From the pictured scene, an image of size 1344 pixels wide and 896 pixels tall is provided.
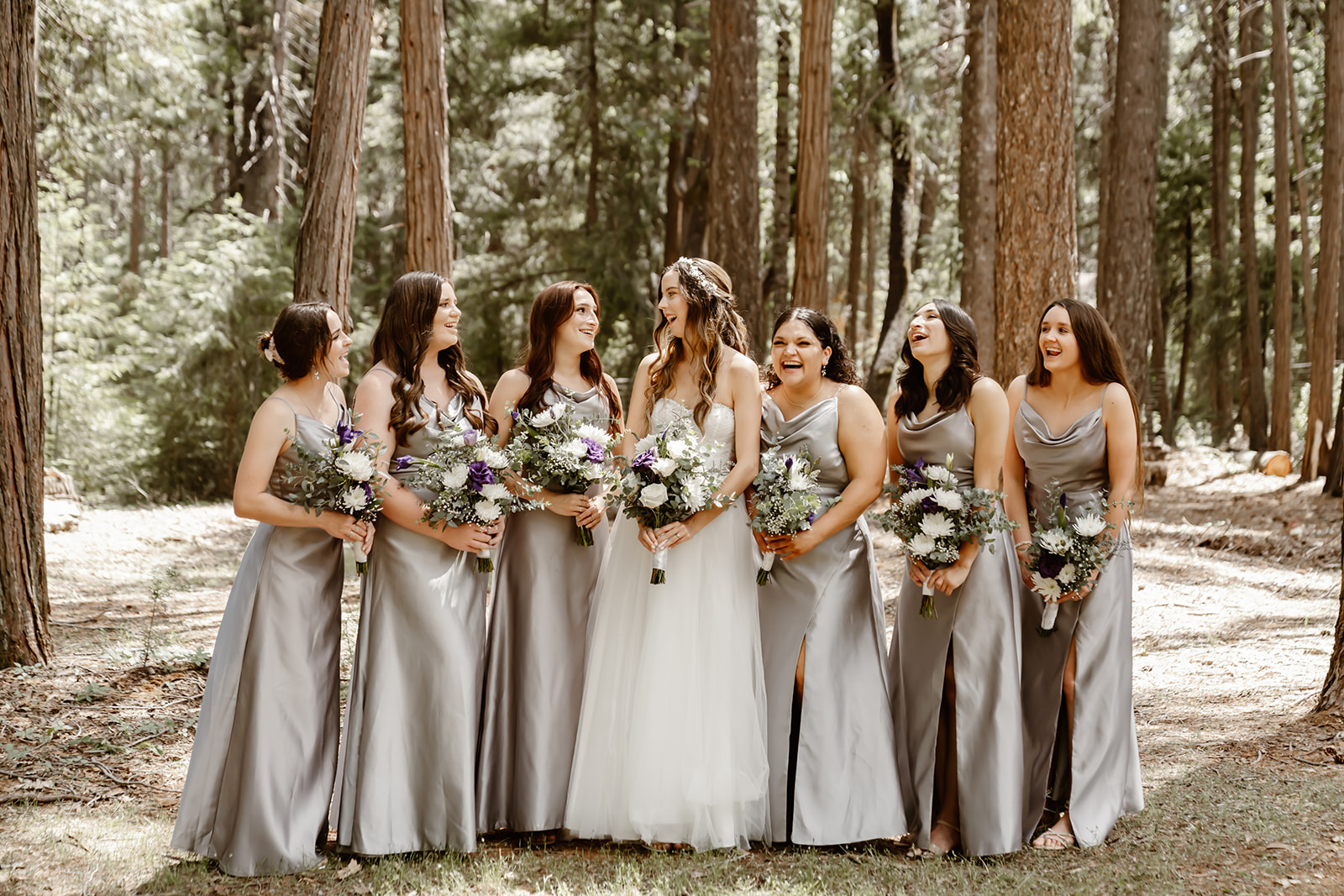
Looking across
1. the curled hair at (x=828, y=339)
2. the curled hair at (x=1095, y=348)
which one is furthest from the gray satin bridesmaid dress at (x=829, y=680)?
the curled hair at (x=1095, y=348)

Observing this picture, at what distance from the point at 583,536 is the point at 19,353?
422cm

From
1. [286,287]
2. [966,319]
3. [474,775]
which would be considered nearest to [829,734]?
[474,775]

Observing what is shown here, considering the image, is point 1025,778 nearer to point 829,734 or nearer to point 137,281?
point 829,734

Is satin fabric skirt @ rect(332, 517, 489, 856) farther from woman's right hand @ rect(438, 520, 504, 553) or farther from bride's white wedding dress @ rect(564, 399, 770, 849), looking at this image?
bride's white wedding dress @ rect(564, 399, 770, 849)

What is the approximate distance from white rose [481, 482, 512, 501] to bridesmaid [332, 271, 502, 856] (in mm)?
205

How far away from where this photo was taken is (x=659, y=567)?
15.5 ft

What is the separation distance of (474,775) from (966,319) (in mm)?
3003

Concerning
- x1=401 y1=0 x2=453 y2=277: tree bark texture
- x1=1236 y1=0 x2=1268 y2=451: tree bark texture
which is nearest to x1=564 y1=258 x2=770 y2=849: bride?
x1=401 y1=0 x2=453 y2=277: tree bark texture

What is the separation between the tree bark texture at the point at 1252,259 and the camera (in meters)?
22.8

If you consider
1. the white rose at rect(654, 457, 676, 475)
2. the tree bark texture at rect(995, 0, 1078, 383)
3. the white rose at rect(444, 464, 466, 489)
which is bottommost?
the white rose at rect(444, 464, 466, 489)

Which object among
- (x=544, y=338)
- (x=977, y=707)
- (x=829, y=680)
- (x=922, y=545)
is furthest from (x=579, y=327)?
(x=977, y=707)

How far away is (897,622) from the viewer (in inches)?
203

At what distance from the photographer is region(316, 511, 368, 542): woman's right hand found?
177 inches

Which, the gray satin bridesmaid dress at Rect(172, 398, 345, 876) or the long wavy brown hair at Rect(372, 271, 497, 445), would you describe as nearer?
the gray satin bridesmaid dress at Rect(172, 398, 345, 876)
